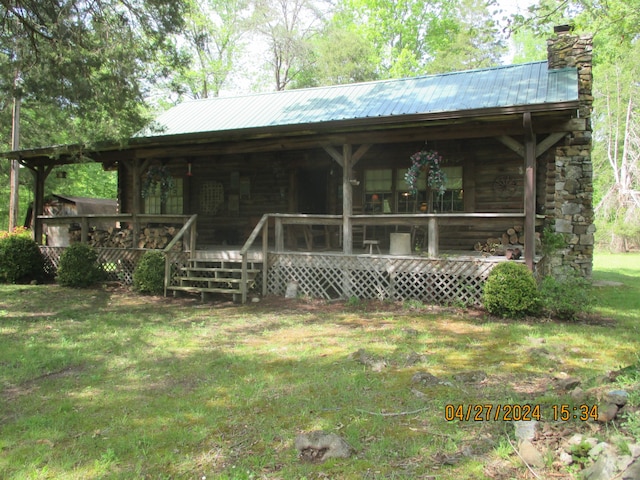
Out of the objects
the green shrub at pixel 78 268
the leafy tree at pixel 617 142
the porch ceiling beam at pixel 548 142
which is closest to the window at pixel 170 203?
the green shrub at pixel 78 268

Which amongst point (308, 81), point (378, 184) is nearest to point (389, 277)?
point (378, 184)

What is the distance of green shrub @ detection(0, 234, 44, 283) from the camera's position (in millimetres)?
A: 12070

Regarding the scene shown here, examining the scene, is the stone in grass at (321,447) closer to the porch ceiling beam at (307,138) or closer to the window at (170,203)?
the porch ceiling beam at (307,138)

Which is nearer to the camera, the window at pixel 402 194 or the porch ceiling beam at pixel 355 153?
the porch ceiling beam at pixel 355 153

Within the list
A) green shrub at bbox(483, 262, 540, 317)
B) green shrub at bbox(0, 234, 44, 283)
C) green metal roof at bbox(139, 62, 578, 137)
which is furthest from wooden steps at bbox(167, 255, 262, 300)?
green shrub at bbox(0, 234, 44, 283)

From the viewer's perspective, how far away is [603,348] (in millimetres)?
5840

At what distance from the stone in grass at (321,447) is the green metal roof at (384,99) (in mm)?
6559

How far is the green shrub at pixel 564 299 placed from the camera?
24.3 ft

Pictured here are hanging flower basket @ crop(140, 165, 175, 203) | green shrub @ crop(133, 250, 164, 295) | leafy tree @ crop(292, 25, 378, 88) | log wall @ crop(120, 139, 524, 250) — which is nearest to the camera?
green shrub @ crop(133, 250, 164, 295)

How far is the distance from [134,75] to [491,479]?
9766mm

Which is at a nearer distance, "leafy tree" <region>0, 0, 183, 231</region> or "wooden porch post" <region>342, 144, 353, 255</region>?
"leafy tree" <region>0, 0, 183, 231</region>

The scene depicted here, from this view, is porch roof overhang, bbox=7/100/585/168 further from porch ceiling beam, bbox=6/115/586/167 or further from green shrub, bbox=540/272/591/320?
green shrub, bbox=540/272/591/320

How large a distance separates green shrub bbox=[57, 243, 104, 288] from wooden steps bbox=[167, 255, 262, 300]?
2579 mm

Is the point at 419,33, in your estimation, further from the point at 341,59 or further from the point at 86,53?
the point at 86,53
